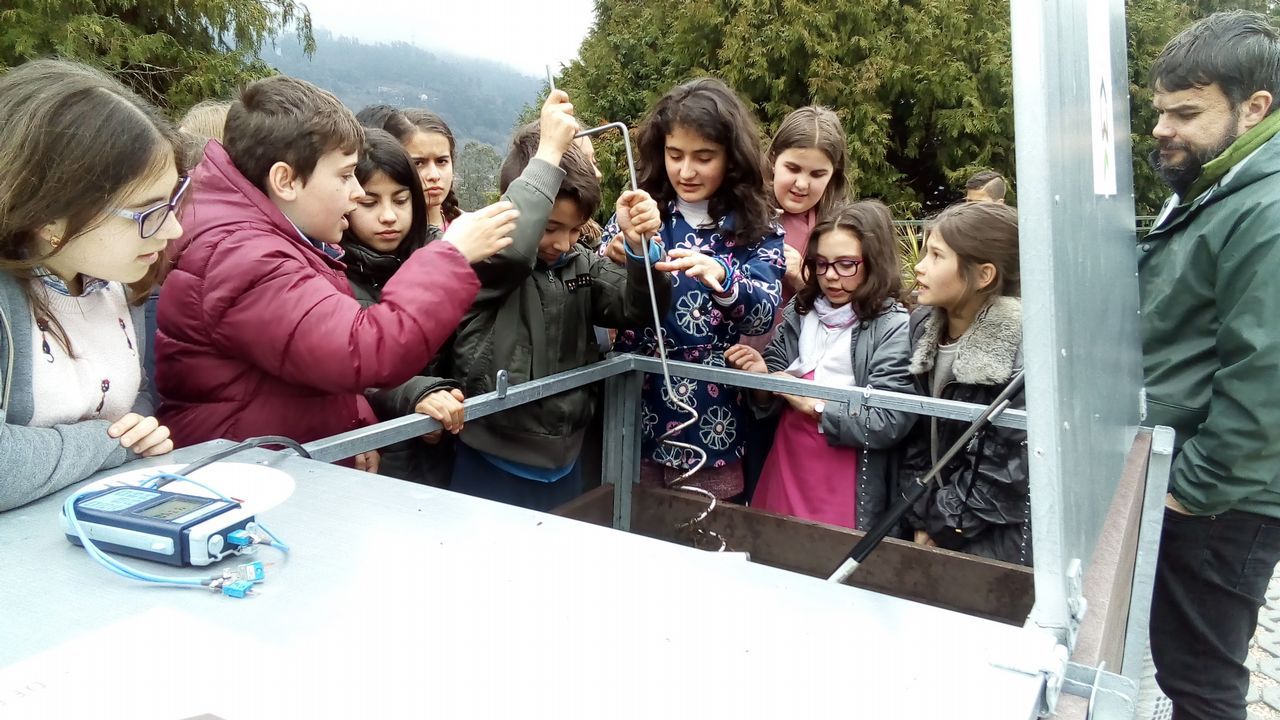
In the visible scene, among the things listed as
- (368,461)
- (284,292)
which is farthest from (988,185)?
(284,292)

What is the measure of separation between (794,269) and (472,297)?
1408 mm

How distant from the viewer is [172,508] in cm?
84

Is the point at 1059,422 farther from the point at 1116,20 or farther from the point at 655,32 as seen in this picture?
the point at 655,32

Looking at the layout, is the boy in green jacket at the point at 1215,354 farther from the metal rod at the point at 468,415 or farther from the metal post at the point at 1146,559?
the metal rod at the point at 468,415

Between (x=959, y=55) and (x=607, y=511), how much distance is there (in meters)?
8.66

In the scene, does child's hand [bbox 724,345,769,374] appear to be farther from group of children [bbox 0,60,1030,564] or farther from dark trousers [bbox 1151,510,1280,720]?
dark trousers [bbox 1151,510,1280,720]

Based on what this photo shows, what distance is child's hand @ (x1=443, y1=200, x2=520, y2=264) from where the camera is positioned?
1490 millimetres

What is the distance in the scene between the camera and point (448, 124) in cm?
273

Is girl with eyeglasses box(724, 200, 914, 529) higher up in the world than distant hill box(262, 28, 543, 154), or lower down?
lower down

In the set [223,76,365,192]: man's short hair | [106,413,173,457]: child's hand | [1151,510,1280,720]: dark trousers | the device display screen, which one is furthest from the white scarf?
the device display screen

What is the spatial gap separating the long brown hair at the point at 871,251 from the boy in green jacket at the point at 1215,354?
61 cm

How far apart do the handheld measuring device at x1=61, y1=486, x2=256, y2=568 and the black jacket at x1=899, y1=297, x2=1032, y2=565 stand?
165 centimetres

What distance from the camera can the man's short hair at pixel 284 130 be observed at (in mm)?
1607

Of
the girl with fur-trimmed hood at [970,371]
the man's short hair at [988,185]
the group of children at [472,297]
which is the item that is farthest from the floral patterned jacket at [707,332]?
the man's short hair at [988,185]
